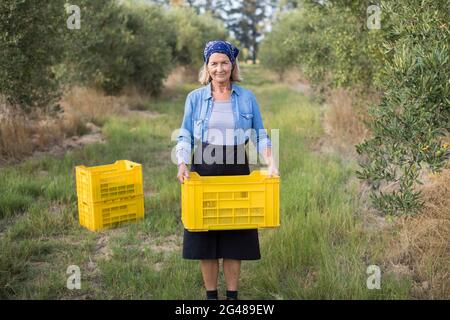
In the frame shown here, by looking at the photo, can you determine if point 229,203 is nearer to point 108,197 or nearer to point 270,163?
point 270,163

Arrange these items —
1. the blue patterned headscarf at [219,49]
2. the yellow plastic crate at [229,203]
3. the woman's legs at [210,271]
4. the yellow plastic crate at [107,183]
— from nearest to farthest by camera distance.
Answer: the yellow plastic crate at [229,203] < the blue patterned headscarf at [219,49] < the woman's legs at [210,271] < the yellow plastic crate at [107,183]

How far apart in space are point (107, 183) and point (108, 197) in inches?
6.3

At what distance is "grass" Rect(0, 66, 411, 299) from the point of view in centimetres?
397

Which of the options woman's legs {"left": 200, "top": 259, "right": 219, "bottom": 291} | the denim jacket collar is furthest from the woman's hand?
woman's legs {"left": 200, "top": 259, "right": 219, "bottom": 291}

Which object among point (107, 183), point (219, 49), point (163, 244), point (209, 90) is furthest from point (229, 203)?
point (107, 183)

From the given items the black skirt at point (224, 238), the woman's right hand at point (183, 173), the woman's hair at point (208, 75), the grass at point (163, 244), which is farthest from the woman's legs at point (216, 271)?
the woman's hair at point (208, 75)

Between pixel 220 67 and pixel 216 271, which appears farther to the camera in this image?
pixel 216 271

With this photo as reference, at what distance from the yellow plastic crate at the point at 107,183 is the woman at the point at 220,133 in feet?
6.93

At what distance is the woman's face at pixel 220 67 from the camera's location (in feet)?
11.2

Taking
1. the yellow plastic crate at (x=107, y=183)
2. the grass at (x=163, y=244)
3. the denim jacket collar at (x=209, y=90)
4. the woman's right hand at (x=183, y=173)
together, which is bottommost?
the grass at (x=163, y=244)

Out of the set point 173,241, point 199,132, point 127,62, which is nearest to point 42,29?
point 173,241

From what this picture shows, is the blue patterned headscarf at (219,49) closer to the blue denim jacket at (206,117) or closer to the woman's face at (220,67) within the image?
the woman's face at (220,67)

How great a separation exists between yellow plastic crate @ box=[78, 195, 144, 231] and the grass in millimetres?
136

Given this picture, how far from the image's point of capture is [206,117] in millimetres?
3512
